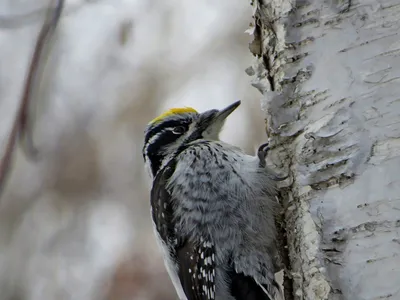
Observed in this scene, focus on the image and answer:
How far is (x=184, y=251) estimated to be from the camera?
8.86ft

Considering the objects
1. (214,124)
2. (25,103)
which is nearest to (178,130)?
(214,124)

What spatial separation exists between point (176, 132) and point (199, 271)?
30.6 inches

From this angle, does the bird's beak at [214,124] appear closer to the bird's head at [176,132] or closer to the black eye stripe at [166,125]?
the bird's head at [176,132]

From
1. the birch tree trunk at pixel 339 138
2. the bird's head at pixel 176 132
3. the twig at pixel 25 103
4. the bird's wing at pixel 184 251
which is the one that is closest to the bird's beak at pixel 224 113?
the bird's head at pixel 176 132

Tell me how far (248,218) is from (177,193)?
1.12 ft

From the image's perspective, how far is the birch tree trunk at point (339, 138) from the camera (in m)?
1.85

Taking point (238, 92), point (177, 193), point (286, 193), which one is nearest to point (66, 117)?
point (238, 92)

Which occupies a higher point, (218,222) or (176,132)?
(176,132)

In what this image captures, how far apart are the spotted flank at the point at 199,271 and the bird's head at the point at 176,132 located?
581 mm

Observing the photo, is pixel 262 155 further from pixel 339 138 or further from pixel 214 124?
pixel 339 138

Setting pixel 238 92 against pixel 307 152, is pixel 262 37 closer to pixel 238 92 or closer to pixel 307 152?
pixel 307 152

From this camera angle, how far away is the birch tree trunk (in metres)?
1.85

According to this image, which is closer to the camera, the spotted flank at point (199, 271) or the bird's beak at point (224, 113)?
the spotted flank at point (199, 271)

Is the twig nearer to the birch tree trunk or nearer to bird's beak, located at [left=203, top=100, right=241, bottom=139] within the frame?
the birch tree trunk
